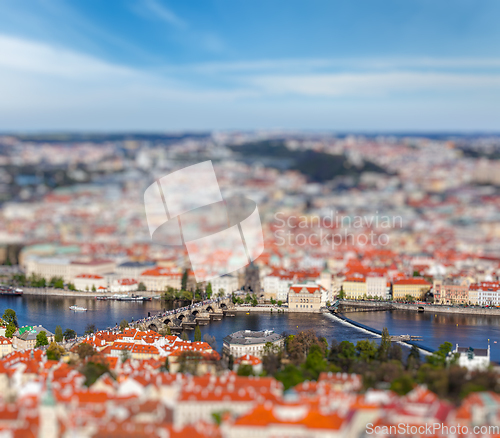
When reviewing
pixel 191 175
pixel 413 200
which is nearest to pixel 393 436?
pixel 191 175

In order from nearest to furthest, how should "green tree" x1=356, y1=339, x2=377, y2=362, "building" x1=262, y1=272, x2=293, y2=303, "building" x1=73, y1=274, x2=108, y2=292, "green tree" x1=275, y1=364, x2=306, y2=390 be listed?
"green tree" x1=275, y1=364, x2=306, y2=390 → "green tree" x1=356, y1=339, x2=377, y2=362 → "building" x1=262, y1=272, x2=293, y2=303 → "building" x1=73, y1=274, x2=108, y2=292

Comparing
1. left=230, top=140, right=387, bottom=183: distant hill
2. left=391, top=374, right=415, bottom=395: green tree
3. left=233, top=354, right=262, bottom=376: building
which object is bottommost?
left=233, top=354, right=262, bottom=376: building

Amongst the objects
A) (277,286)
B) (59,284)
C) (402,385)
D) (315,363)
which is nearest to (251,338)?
(315,363)

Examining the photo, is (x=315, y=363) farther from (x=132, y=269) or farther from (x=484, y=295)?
(x=132, y=269)

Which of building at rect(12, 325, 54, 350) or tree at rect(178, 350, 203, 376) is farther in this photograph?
building at rect(12, 325, 54, 350)

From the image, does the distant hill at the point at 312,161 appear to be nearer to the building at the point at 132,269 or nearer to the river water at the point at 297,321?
the building at the point at 132,269

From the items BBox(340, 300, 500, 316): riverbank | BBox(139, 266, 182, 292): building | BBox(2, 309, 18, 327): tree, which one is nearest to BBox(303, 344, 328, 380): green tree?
BBox(2, 309, 18, 327): tree

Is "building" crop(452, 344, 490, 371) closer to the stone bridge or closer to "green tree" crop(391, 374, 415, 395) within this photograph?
"green tree" crop(391, 374, 415, 395)
